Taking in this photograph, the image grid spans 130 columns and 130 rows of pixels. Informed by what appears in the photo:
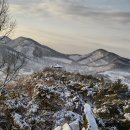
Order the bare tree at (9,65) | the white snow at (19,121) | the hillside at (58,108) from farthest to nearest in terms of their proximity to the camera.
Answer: the bare tree at (9,65) < the hillside at (58,108) < the white snow at (19,121)

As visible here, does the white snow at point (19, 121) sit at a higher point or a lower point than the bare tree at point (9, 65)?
lower

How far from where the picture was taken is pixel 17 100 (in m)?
29.1

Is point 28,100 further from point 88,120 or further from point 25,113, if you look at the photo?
point 88,120

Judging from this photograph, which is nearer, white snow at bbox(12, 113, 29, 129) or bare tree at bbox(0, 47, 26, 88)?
white snow at bbox(12, 113, 29, 129)

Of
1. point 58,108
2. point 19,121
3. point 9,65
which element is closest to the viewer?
point 19,121

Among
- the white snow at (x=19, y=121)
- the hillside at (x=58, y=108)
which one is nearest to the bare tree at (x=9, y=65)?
the hillside at (x=58, y=108)

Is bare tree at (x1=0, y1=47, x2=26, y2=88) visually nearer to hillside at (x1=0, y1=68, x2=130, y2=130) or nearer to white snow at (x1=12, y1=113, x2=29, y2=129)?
hillside at (x1=0, y1=68, x2=130, y2=130)

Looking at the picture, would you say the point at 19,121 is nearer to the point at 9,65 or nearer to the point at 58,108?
the point at 58,108

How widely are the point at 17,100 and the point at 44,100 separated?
94.9 inches

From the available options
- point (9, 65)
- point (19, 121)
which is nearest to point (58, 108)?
point (19, 121)

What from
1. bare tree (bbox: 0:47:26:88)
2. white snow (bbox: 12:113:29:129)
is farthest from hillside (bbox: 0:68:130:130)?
bare tree (bbox: 0:47:26:88)

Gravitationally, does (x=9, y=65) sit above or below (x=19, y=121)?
above

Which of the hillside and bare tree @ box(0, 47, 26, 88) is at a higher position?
bare tree @ box(0, 47, 26, 88)

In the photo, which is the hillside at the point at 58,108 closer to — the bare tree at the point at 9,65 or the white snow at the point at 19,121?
the white snow at the point at 19,121
